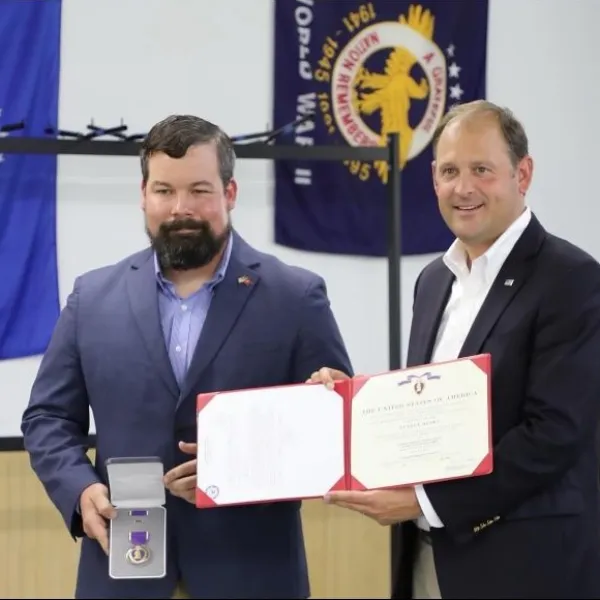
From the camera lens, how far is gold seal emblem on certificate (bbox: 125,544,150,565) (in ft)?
6.85

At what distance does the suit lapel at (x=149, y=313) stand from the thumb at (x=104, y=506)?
31 cm

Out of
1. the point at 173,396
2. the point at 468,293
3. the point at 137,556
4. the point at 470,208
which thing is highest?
the point at 470,208

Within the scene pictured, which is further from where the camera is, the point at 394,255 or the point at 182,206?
the point at 394,255

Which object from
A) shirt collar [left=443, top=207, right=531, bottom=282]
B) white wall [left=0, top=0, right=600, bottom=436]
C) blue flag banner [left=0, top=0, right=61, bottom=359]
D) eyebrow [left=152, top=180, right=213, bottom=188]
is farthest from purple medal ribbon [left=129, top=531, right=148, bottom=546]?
white wall [left=0, top=0, right=600, bottom=436]

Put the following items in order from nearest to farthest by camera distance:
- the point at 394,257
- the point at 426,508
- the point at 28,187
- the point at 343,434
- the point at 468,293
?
1. the point at 426,508
2. the point at 343,434
3. the point at 468,293
4. the point at 394,257
5. the point at 28,187

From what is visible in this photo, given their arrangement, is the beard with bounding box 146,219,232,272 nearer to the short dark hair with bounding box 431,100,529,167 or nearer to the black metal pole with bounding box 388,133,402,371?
the short dark hair with bounding box 431,100,529,167

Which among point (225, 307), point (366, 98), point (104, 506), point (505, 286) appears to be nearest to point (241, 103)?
point (366, 98)

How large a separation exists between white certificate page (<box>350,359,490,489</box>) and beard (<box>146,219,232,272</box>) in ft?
1.85

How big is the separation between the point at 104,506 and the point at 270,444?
429mm

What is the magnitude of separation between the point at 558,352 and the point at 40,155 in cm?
361

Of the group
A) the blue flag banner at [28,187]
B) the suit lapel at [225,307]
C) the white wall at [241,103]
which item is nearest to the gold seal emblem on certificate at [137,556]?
the suit lapel at [225,307]

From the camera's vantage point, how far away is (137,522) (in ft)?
6.91

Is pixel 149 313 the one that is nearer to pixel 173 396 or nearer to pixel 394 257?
pixel 173 396

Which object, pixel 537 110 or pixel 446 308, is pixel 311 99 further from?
pixel 446 308
